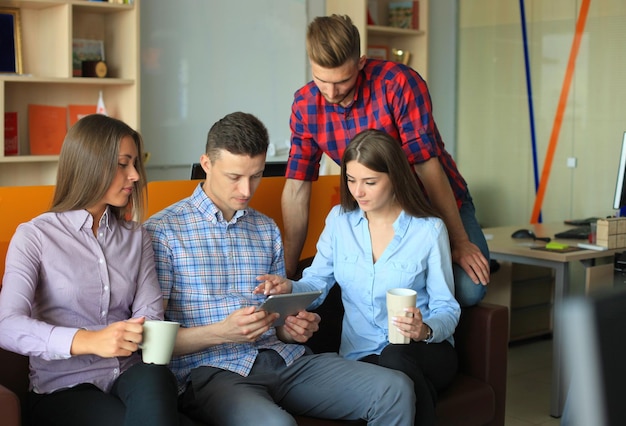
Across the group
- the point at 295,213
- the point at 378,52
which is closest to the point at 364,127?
→ the point at 295,213

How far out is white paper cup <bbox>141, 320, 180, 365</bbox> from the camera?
6.30 ft

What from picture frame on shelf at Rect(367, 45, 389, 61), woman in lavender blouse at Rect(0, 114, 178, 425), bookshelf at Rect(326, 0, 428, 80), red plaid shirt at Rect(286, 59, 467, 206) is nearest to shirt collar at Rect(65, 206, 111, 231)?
woman in lavender blouse at Rect(0, 114, 178, 425)

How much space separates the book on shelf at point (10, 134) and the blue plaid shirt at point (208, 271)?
86.3 inches

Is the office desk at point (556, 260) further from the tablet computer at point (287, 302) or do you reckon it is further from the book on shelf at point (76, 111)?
the book on shelf at point (76, 111)

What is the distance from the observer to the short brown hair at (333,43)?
2564 mm

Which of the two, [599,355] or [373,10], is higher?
[373,10]

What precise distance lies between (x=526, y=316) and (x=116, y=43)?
277 centimetres

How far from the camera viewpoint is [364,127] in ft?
9.21

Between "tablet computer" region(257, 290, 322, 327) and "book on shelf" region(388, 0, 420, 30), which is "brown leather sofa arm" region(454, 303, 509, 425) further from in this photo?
"book on shelf" region(388, 0, 420, 30)

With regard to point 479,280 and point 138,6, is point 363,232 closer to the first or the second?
point 479,280

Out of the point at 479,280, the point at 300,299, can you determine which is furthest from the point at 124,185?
the point at 479,280

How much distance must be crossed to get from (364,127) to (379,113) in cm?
7

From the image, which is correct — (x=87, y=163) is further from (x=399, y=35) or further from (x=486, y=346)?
(x=399, y=35)

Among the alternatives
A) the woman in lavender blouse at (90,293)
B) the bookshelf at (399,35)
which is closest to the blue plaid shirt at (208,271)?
the woman in lavender blouse at (90,293)
